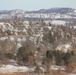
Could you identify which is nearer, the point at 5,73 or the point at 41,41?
the point at 5,73

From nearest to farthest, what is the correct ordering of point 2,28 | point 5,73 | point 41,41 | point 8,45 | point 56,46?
1. point 5,73
2. point 8,45
3. point 56,46
4. point 41,41
5. point 2,28

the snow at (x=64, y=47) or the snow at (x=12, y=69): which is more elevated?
the snow at (x=12, y=69)

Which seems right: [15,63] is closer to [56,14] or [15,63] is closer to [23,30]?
[23,30]

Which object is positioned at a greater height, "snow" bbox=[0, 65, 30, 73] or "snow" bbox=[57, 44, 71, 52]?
"snow" bbox=[0, 65, 30, 73]

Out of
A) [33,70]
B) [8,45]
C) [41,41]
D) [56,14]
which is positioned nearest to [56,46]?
[41,41]

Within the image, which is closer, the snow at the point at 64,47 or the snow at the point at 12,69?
the snow at the point at 12,69

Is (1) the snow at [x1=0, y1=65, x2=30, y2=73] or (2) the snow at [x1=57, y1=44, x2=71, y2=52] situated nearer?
(1) the snow at [x1=0, y1=65, x2=30, y2=73]

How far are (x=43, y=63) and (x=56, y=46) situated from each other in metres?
15.5

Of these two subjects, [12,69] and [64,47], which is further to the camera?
[64,47]

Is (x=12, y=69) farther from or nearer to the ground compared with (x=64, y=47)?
farther from the ground

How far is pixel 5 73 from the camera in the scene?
29078 millimetres

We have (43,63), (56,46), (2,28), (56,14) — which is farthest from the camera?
(56,14)

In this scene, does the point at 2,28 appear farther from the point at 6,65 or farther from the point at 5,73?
the point at 5,73

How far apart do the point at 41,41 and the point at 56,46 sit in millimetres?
4188
